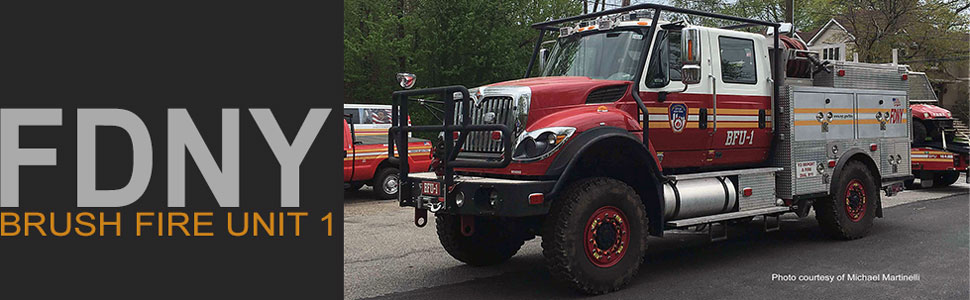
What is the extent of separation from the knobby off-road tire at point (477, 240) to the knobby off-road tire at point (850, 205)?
12.9ft

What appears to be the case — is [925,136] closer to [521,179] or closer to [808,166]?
[808,166]

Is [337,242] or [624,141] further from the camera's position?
[337,242]

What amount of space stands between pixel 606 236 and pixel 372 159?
8.82m

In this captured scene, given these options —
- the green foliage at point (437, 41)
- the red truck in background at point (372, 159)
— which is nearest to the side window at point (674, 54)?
the red truck in background at point (372, 159)

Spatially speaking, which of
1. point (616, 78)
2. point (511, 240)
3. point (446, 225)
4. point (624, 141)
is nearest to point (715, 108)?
point (616, 78)

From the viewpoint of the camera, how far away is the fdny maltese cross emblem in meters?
7.90

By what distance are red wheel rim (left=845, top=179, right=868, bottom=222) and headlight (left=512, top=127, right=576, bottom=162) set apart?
15.7 ft

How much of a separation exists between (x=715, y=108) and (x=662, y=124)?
86 cm

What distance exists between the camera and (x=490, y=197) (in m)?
6.65

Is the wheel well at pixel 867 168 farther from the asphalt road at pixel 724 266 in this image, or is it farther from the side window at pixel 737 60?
the side window at pixel 737 60

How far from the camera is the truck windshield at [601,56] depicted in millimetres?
7906

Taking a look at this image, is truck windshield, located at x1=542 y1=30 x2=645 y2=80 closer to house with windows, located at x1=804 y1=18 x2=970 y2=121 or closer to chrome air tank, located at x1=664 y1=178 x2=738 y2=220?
chrome air tank, located at x1=664 y1=178 x2=738 y2=220

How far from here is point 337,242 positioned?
8891 millimetres

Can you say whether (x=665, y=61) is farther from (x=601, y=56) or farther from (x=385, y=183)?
(x=385, y=183)
